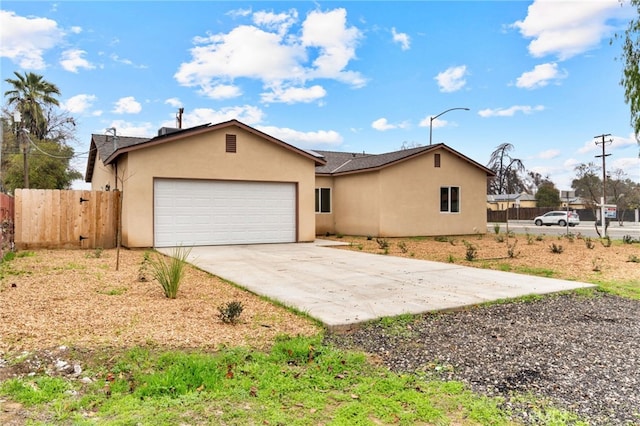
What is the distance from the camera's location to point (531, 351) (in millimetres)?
3852

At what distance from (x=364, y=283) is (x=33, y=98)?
3248 centimetres

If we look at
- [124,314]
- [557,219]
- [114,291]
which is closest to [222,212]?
[114,291]

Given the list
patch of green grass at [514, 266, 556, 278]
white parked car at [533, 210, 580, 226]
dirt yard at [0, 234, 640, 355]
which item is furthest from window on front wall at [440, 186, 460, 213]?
white parked car at [533, 210, 580, 226]

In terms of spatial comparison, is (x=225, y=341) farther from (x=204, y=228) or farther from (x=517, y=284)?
(x=204, y=228)

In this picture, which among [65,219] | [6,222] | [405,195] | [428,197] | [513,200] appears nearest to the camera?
[6,222]

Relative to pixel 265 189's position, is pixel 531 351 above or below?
below

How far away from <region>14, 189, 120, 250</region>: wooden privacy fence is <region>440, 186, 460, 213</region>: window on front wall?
13571 millimetres

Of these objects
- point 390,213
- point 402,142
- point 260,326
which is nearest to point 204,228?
point 390,213

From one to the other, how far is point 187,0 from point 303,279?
27.3ft

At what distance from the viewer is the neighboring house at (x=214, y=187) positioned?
13008 millimetres

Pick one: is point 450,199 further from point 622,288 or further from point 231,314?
point 231,314

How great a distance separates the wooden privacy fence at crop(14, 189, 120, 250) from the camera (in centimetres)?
1213

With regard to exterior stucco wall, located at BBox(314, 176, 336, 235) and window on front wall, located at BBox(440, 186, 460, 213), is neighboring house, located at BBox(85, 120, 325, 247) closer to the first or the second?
exterior stucco wall, located at BBox(314, 176, 336, 235)

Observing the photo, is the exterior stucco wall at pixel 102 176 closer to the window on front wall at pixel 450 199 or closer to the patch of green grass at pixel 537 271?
the patch of green grass at pixel 537 271
